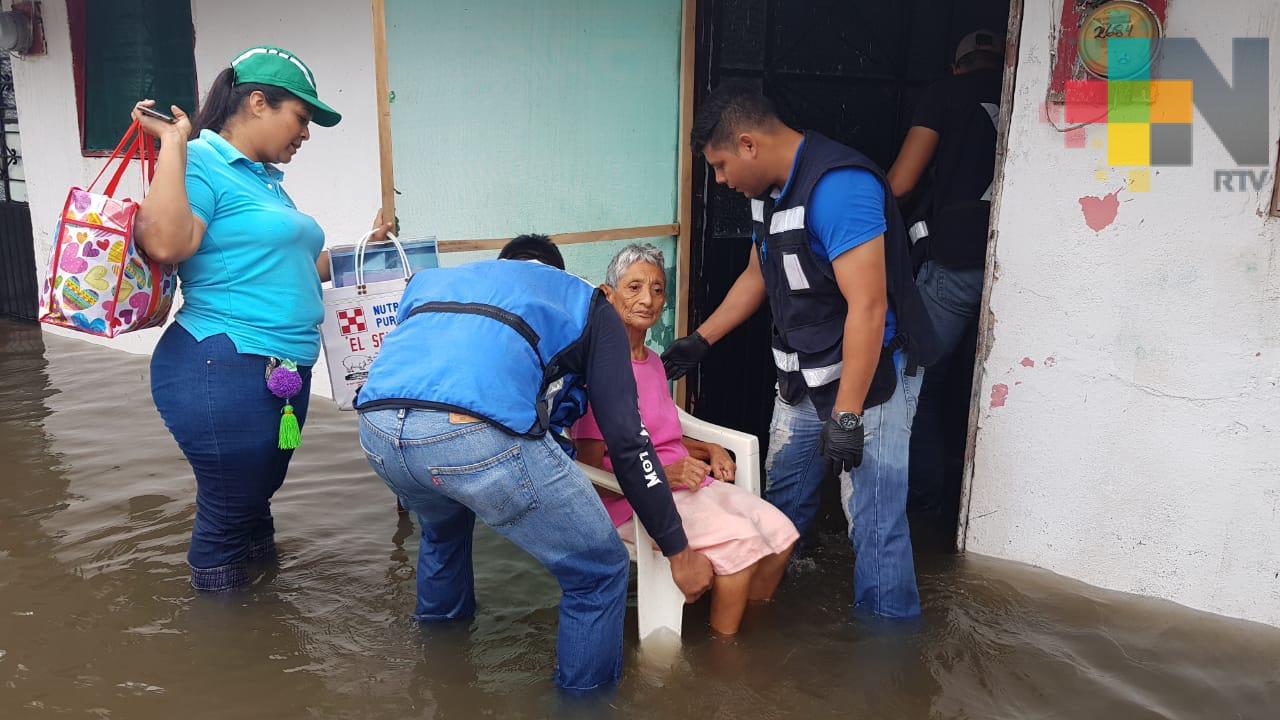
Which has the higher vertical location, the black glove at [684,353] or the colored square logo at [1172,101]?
the colored square logo at [1172,101]

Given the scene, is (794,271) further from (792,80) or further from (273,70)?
(792,80)

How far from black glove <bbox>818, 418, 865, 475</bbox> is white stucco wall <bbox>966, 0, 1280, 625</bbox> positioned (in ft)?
2.82

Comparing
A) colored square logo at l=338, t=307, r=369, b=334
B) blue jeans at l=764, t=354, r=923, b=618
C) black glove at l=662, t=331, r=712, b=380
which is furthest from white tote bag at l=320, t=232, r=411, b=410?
blue jeans at l=764, t=354, r=923, b=618

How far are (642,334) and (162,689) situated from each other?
182cm

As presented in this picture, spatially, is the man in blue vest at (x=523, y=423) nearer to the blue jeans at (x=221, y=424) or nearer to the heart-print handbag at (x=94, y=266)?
the blue jeans at (x=221, y=424)

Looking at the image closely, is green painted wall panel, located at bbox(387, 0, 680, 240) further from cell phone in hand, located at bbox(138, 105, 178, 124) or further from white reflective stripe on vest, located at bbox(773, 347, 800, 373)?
white reflective stripe on vest, located at bbox(773, 347, 800, 373)

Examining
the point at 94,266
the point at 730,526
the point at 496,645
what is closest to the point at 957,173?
the point at 730,526

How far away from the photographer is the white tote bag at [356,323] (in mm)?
3434

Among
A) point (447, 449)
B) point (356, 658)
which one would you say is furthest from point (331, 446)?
point (447, 449)

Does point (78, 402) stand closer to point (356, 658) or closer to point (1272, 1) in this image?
point (356, 658)

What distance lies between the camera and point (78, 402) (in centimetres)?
591

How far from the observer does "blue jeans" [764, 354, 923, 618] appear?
3.16m

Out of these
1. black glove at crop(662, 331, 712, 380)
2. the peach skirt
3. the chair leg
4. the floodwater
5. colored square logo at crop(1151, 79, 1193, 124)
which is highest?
colored square logo at crop(1151, 79, 1193, 124)

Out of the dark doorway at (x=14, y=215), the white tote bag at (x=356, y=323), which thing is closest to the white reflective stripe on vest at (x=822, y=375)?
the white tote bag at (x=356, y=323)
